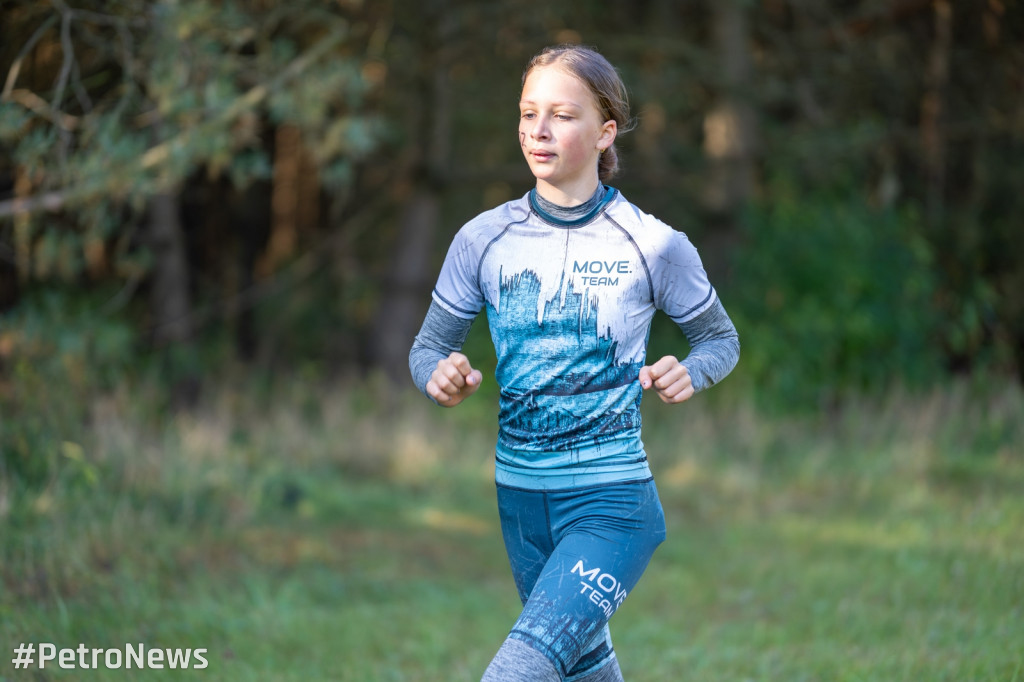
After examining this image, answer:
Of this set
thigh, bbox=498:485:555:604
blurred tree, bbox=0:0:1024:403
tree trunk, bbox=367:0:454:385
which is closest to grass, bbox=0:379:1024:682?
tree trunk, bbox=367:0:454:385

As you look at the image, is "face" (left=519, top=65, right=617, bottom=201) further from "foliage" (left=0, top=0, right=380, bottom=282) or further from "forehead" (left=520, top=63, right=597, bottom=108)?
"foliage" (left=0, top=0, right=380, bottom=282)

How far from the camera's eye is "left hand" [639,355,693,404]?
2.43m

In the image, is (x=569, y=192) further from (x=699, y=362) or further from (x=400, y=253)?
(x=400, y=253)

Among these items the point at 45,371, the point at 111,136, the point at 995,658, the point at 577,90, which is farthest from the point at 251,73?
the point at 995,658

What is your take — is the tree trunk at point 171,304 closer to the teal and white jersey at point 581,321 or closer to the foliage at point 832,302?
the foliage at point 832,302

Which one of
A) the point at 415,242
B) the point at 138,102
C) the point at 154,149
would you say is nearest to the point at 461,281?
the point at 154,149

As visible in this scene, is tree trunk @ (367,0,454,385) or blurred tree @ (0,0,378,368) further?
tree trunk @ (367,0,454,385)

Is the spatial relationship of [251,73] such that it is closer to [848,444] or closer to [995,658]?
[995,658]

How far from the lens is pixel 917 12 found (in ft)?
30.0

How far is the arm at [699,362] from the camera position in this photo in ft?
7.99

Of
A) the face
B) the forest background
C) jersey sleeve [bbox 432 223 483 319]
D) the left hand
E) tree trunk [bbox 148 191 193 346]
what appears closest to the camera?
the left hand

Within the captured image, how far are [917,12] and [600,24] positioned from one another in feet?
11.1

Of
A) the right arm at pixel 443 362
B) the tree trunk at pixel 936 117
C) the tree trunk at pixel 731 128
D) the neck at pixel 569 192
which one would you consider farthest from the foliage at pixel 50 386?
the tree trunk at pixel 936 117

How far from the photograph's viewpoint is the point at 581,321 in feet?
8.60
